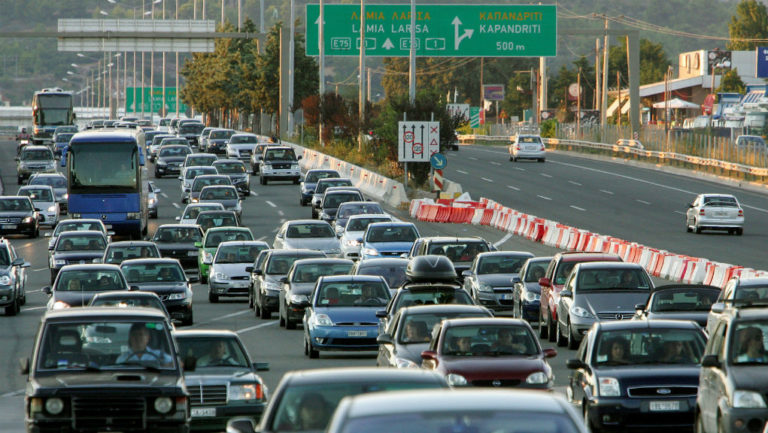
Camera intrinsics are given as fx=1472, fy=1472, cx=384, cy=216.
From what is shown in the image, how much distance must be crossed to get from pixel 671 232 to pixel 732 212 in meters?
2.19

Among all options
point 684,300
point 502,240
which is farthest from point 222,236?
point 684,300

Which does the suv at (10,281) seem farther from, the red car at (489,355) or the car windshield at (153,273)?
the red car at (489,355)

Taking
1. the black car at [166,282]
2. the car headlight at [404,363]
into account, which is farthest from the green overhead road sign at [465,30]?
the car headlight at [404,363]

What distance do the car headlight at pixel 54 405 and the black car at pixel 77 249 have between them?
970 inches

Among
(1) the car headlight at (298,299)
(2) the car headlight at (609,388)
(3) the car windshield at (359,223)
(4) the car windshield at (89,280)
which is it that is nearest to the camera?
(2) the car headlight at (609,388)

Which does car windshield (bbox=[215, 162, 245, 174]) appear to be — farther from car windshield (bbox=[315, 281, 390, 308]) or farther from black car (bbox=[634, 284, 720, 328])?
black car (bbox=[634, 284, 720, 328])

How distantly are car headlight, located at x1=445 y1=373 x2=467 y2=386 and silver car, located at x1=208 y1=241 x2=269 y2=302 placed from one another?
18.7m

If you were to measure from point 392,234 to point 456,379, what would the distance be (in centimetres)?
2192

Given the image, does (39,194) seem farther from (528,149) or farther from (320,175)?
(528,149)

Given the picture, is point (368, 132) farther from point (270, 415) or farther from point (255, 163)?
point (270, 415)

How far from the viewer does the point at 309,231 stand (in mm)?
40188

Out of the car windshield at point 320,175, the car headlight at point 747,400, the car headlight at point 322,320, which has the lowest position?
the car headlight at point 322,320

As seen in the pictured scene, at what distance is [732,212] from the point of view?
49.9 m

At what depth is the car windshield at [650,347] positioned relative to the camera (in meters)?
16.0
